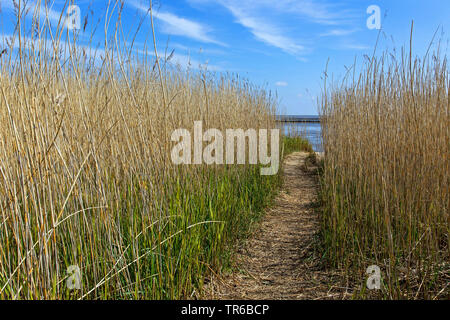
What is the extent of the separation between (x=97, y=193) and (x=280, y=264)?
55.9 inches

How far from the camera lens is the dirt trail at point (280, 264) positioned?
182 cm

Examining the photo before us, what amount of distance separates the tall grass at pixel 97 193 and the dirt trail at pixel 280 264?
16 cm

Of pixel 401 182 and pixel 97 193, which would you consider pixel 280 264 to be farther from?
pixel 97 193

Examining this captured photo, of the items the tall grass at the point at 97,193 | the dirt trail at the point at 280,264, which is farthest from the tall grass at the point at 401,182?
the tall grass at the point at 97,193

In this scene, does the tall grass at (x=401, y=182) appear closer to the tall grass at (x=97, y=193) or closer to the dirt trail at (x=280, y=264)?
the dirt trail at (x=280, y=264)

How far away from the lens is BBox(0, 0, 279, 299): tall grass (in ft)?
3.59

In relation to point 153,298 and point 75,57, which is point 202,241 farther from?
point 75,57

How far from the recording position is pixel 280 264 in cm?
224

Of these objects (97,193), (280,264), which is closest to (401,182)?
(280,264)

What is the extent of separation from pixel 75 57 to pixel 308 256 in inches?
72.8

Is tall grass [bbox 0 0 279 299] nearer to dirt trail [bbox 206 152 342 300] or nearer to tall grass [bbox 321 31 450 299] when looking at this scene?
dirt trail [bbox 206 152 342 300]

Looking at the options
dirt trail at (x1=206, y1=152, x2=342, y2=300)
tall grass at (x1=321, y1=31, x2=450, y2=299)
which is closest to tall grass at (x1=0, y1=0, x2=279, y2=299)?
dirt trail at (x1=206, y1=152, x2=342, y2=300)

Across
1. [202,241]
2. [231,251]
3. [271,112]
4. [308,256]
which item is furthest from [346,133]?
[271,112]

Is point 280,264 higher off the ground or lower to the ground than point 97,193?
lower
